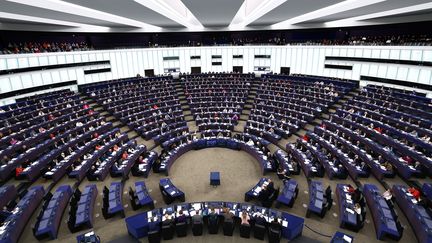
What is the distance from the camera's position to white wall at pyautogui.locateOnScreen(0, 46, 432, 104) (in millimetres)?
24047

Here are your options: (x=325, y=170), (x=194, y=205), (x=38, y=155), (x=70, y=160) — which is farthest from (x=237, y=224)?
(x=38, y=155)

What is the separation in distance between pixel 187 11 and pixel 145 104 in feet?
34.1

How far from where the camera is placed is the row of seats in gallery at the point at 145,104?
23.3m

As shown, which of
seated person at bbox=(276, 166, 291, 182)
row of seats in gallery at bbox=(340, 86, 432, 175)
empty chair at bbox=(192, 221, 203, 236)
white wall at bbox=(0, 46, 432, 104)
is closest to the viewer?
empty chair at bbox=(192, 221, 203, 236)

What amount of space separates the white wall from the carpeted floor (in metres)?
15.2

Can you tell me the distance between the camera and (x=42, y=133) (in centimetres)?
1959

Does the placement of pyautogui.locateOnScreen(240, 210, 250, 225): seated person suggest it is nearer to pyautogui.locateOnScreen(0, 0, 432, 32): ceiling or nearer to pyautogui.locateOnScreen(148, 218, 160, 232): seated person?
pyautogui.locateOnScreen(148, 218, 160, 232): seated person

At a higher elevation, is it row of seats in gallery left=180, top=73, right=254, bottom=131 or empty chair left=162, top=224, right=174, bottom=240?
row of seats in gallery left=180, top=73, right=254, bottom=131

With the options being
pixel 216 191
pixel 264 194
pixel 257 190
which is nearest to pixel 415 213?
pixel 264 194

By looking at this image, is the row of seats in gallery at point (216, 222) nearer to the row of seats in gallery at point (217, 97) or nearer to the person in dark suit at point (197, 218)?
the person in dark suit at point (197, 218)

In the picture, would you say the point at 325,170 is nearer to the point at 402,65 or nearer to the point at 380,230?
the point at 380,230

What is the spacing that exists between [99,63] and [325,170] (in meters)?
28.5

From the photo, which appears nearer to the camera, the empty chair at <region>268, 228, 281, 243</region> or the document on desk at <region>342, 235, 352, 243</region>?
the document on desk at <region>342, 235, 352, 243</region>

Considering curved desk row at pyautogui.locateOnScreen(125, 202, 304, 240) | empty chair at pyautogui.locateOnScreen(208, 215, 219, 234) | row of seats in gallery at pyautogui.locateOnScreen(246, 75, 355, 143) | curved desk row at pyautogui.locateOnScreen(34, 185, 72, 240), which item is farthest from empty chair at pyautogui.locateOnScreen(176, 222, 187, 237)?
row of seats in gallery at pyautogui.locateOnScreen(246, 75, 355, 143)
